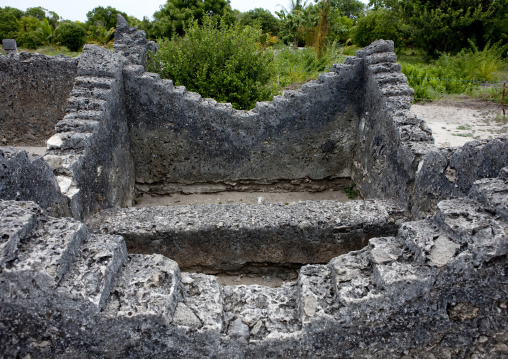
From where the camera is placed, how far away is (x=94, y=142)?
4.42 meters

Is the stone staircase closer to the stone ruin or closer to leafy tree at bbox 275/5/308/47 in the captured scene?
the stone ruin

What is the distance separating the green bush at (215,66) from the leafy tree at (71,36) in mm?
17088

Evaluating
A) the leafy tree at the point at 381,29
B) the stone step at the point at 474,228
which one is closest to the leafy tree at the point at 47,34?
the leafy tree at the point at 381,29

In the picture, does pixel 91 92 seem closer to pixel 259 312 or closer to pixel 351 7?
pixel 259 312

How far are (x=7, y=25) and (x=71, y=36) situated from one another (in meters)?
6.04

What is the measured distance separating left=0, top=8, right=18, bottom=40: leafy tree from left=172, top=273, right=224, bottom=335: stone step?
2746 cm

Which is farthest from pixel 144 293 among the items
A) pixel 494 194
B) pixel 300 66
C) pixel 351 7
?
pixel 351 7

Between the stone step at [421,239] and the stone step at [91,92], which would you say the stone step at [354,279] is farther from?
the stone step at [91,92]

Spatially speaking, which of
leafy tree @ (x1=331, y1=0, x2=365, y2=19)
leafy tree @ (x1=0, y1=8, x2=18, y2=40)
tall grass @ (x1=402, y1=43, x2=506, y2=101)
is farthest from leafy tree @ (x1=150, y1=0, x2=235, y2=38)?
leafy tree @ (x1=331, y1=0, x2=365, y2=19)

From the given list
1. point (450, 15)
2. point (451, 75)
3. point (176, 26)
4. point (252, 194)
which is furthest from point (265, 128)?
point (176, 26)

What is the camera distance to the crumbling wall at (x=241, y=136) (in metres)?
5.59

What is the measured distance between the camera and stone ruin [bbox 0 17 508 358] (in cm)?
208

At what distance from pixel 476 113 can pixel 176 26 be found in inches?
616

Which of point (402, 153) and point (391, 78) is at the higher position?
point (391, 78)
